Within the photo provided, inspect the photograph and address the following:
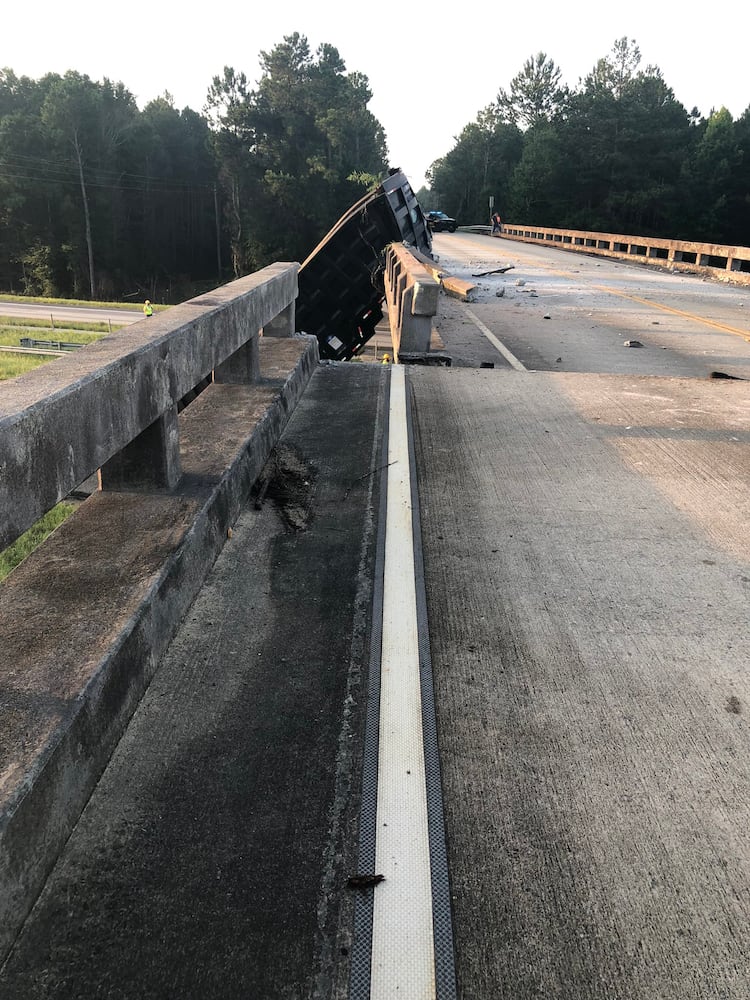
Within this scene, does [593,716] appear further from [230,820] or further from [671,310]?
[671,310]

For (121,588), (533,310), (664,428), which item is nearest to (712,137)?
(533,310)

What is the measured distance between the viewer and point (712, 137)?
2960 inches

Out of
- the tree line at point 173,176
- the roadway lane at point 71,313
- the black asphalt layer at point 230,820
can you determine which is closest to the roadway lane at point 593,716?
the black asphalt layer at point 230,820

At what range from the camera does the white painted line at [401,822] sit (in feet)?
6.03

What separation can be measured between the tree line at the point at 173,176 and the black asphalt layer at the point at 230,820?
7990cm

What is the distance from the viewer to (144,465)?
3.63m

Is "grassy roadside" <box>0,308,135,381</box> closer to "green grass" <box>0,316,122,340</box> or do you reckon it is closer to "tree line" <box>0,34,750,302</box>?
"green grass" <box>0,316,122,340</box>

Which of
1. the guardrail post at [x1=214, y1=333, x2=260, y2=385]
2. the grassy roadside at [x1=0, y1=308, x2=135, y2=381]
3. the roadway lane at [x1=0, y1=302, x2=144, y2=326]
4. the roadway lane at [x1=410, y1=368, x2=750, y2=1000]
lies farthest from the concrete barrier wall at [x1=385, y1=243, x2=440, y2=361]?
the roadway lane at [x1=0, y1=302, x2=144, y2=326]

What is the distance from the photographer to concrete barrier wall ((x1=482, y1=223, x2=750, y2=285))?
22.1 meters

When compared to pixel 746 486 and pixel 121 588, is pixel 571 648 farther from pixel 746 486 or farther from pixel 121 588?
pixel 746 486

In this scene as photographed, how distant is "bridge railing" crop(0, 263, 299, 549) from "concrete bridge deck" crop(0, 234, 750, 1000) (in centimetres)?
72

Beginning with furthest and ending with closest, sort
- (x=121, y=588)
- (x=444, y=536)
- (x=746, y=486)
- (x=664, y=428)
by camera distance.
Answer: (x=664, y=428) < (x=746, y=486) < (x=444, y=536) < (x=121, y=588)

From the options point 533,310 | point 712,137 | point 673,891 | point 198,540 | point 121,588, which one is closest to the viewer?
point 673,891

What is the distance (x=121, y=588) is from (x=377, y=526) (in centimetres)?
175
